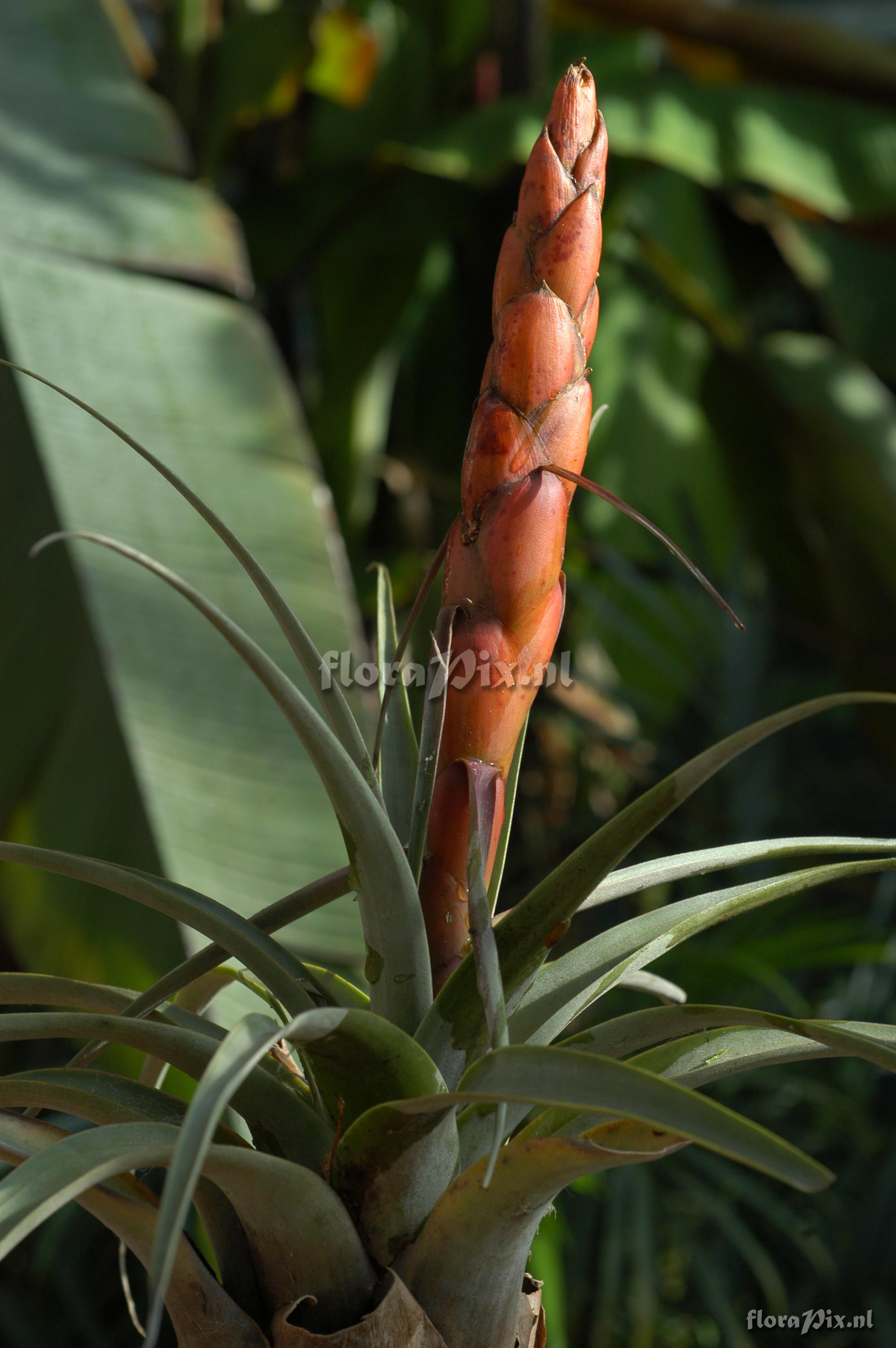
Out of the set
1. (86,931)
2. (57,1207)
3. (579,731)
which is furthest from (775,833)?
(57,1207)

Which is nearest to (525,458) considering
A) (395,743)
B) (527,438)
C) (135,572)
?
(527,438)

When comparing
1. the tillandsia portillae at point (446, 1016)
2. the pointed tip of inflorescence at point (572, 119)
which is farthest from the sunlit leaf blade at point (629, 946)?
the pointed tip of inflorescence at point (572, 119)

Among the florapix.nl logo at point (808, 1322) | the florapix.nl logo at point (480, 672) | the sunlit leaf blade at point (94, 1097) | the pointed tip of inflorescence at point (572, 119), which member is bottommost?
the florapix.nl logo at point (808, 1322)

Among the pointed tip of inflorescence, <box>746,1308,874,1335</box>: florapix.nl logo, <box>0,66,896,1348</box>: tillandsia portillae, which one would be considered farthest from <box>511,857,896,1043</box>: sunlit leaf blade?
<box>746,1308,874,1335</box>: florapix.nl logo

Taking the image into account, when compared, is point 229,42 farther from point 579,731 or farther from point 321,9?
point 579,731

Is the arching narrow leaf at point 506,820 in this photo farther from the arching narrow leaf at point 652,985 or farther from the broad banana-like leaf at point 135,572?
the broad banana-like leaf at point 135,572

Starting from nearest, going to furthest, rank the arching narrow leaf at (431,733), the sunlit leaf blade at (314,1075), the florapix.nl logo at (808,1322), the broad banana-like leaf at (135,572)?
the sunlit leaf blade at (314,1075) < the arching narrow leaf at (431,733) < the broad banana-like leaf at (135,572) < the florapix.nl logo at (808,1322)
